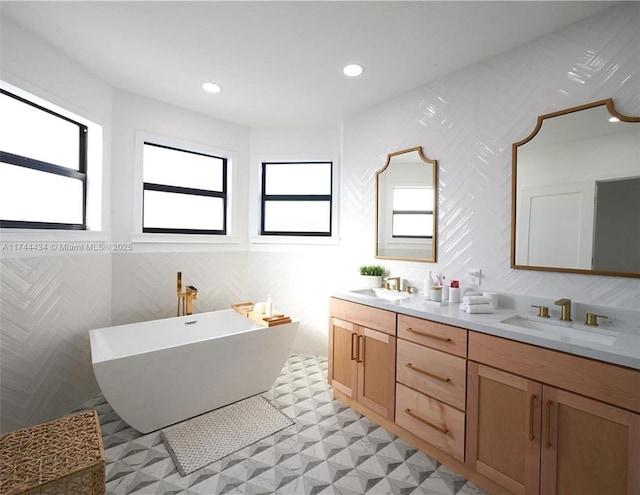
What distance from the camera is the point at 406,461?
199 centimetres

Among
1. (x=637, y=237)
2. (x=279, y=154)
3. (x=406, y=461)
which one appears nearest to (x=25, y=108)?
(x=279, y=154)

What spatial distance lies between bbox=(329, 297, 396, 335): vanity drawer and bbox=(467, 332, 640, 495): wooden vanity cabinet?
59 centimetres

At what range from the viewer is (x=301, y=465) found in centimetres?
196

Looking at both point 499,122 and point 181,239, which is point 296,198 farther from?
point 499,122

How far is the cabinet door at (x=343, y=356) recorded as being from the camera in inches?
99.1

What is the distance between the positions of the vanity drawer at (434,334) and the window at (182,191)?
2.45 m

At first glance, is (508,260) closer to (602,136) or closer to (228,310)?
(602,136)

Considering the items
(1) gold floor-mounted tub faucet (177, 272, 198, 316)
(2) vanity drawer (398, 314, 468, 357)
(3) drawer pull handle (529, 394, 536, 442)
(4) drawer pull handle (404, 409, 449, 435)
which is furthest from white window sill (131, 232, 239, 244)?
(3) drawer pull handle (529, 394, 536, 442)

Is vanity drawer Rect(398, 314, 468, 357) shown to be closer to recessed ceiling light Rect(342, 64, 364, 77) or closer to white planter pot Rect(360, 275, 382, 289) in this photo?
white planter pot Rect(360, 275, 382, 289)

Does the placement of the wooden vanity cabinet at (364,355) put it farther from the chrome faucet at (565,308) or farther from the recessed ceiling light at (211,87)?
the recessed ceiling light at (211,87)

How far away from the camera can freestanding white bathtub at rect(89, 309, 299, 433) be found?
6.73ft

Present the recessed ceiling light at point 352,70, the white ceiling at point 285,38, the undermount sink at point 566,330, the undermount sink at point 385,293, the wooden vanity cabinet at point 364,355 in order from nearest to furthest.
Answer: the undermount sink at point 566,330, the white ceiling at point 285,38, the wooden vanity cabinet at point 364,355, the recessed ceiling light at point 352,70, the undermount sink at point 385,293

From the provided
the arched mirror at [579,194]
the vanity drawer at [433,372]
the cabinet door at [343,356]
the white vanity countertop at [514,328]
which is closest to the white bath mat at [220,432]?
the cabinet door at [343,356]

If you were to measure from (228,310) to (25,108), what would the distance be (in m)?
2.26
